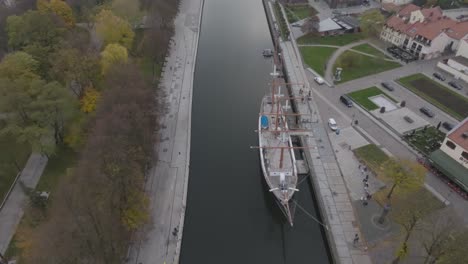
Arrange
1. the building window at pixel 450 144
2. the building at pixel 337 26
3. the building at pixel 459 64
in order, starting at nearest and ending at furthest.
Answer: the building window at pixel 450 144 → the building at pixel 459 64 → the building at pixel 337 26

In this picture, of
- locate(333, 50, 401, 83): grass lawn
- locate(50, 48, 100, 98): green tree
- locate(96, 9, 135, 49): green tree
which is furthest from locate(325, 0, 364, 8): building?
locate(50, 48, 100, 98): green tree

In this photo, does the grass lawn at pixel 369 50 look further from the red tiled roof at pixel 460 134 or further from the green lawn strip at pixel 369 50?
the red tiled roof at pixel 460 134

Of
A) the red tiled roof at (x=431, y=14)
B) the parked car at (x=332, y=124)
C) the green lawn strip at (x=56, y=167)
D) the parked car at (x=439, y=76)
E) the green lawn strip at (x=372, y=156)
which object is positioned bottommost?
the green lawn strip at (x=56, y=167)

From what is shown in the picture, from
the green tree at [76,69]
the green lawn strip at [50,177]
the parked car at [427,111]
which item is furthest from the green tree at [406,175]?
the green tree at [76,69]

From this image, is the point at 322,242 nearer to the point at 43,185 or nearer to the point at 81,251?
the point at 81,251

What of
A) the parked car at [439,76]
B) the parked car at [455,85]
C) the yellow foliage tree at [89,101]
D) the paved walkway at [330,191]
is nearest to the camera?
the paved walkway at [330,191]

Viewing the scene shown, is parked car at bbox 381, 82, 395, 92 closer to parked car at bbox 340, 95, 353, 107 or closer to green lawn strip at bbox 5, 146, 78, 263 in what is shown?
parked car at bbox 340, 95, 353, 107
